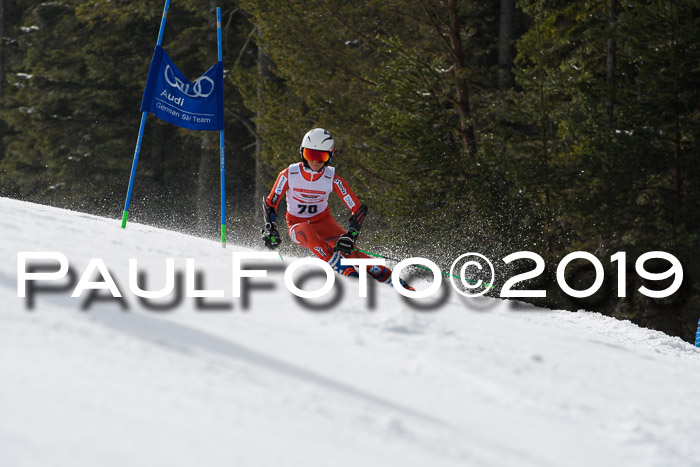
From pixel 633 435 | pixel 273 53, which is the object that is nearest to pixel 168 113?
pixel 633 435

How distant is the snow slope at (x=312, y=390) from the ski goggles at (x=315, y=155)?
3.33 m

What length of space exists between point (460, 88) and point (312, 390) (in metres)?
11.0

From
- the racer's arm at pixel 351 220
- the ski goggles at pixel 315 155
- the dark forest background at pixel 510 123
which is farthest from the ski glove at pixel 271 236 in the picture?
the dark forest background at pixel 510 123

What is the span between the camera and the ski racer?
7.78 m

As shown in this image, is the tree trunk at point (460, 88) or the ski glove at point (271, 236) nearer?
the ski glove at point (271, 236)

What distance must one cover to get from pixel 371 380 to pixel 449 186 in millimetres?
9227

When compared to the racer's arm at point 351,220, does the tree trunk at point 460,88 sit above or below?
above

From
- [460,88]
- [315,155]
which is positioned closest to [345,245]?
[315,155]

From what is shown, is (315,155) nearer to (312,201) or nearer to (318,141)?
(318,141)

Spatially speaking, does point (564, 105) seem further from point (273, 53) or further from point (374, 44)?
point (273, 53)

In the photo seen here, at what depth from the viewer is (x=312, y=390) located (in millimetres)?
3051

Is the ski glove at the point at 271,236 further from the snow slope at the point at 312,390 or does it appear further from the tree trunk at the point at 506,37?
the tree trunk at the point at 506,37

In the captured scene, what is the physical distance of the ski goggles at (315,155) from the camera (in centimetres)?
793

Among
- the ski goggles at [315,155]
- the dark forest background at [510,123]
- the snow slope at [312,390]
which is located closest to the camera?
the snow slope at [312,390]
